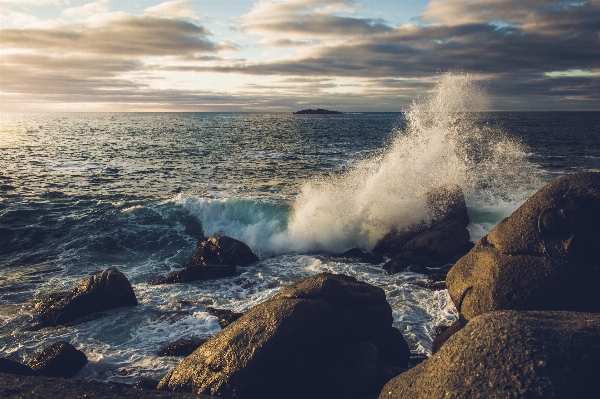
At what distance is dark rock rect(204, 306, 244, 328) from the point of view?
10086 millimetres

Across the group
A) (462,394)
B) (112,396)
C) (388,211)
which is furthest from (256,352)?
(388,211)

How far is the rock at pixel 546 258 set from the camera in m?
7.06

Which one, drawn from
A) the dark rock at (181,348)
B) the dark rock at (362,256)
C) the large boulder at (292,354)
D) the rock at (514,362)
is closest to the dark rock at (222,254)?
the dark rock at (362,256)

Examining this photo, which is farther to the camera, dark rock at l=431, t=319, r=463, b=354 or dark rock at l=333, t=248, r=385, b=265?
dark rock at l=333, t=248, r=385, b=265

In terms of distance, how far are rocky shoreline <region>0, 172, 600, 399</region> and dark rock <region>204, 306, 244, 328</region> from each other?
3.85ft

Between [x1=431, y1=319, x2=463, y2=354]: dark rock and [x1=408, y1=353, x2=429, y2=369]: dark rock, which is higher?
[x1=431, y1=319, x2=463, y2=354]: dark rock

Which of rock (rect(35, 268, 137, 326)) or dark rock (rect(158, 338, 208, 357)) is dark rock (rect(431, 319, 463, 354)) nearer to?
dark rock (rect(158, 338, 208, 357))

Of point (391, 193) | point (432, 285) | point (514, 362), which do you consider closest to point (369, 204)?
point (391, 193)

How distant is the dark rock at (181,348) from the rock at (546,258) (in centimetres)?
544

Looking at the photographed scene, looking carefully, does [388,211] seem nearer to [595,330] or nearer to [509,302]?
[509,302]

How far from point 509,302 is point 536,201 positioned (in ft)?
6.53

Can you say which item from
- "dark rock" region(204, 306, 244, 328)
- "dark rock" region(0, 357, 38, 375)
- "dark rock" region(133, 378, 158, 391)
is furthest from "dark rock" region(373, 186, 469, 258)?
"dark rock" region(0, 357, 38, 375)

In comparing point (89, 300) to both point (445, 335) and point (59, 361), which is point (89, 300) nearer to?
point (59, 361)

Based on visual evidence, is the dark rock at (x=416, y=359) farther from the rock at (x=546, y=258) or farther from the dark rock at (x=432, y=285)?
the dark rock at (x=432, y=285)
